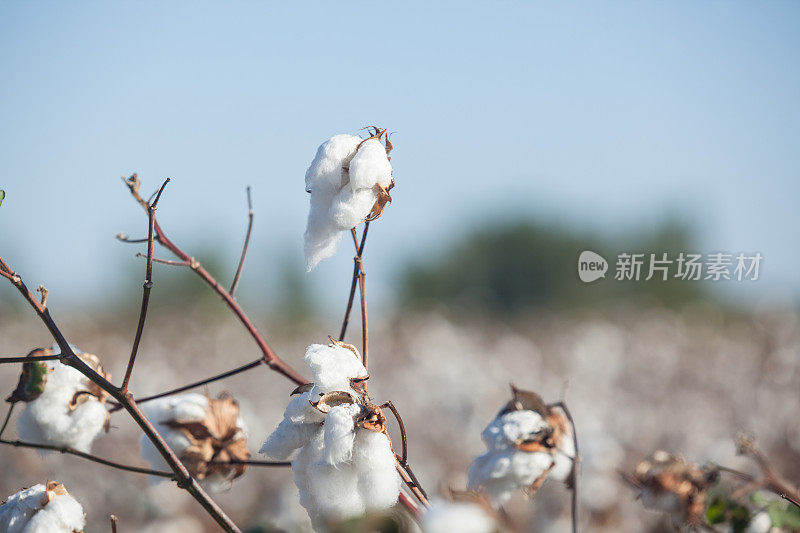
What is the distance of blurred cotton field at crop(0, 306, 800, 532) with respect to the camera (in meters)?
2.94

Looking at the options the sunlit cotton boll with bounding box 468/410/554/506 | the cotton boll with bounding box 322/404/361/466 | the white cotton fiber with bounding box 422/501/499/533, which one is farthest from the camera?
the sunlit cotton boll with bounding box 468/410/554/506

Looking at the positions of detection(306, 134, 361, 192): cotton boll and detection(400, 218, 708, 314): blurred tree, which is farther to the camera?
detection(400, 218, 708, 314): blurred tree

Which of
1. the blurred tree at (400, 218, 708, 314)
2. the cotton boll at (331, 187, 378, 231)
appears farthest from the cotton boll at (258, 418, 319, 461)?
the blurred tree at (400, 218, 708, 314)

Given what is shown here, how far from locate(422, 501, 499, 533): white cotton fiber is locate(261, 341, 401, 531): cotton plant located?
0.21m

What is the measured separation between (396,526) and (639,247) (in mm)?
29356

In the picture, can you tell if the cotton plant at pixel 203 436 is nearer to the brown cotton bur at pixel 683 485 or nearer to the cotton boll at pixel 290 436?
the cotton boll at pixel 290 436

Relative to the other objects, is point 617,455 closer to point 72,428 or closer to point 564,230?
point 72,428

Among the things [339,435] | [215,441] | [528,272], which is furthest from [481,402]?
[528,272]

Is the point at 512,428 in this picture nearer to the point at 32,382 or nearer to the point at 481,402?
the point at 32,382

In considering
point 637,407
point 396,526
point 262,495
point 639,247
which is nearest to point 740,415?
point 637,407

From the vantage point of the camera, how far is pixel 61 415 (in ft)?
3.45

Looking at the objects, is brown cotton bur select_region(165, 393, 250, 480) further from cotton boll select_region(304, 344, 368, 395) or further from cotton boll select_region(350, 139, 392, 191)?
cotton boll select_region(350, 139, 392, 191)

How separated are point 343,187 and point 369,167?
47 mm

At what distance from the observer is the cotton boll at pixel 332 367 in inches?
30.5
